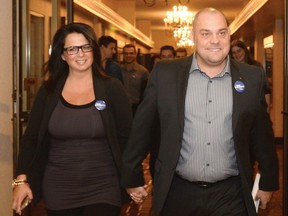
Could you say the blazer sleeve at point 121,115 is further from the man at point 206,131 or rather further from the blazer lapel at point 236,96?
the blazer lapel at point 236,96

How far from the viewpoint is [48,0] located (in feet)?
16.3

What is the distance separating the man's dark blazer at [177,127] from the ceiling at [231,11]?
133 inches

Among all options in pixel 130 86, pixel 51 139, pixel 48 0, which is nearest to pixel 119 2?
pixel 130 86

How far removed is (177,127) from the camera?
2.44 meters

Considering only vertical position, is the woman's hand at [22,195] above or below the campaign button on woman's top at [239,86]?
below

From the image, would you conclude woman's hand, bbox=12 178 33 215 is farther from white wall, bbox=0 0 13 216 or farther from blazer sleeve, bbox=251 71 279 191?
white wall, bbox=0 0 13 216

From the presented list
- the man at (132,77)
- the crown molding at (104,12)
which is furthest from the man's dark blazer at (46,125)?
the crown molding at (104,12)

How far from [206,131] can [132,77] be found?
483cm

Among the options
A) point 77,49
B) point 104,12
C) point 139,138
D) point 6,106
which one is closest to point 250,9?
point 104,12

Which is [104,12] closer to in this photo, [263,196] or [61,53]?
[61,53]

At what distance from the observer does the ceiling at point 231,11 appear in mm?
9568

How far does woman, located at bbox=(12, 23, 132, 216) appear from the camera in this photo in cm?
263

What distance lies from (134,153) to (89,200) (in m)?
0.34

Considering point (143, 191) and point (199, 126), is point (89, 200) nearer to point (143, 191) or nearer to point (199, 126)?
point (143, 191)
